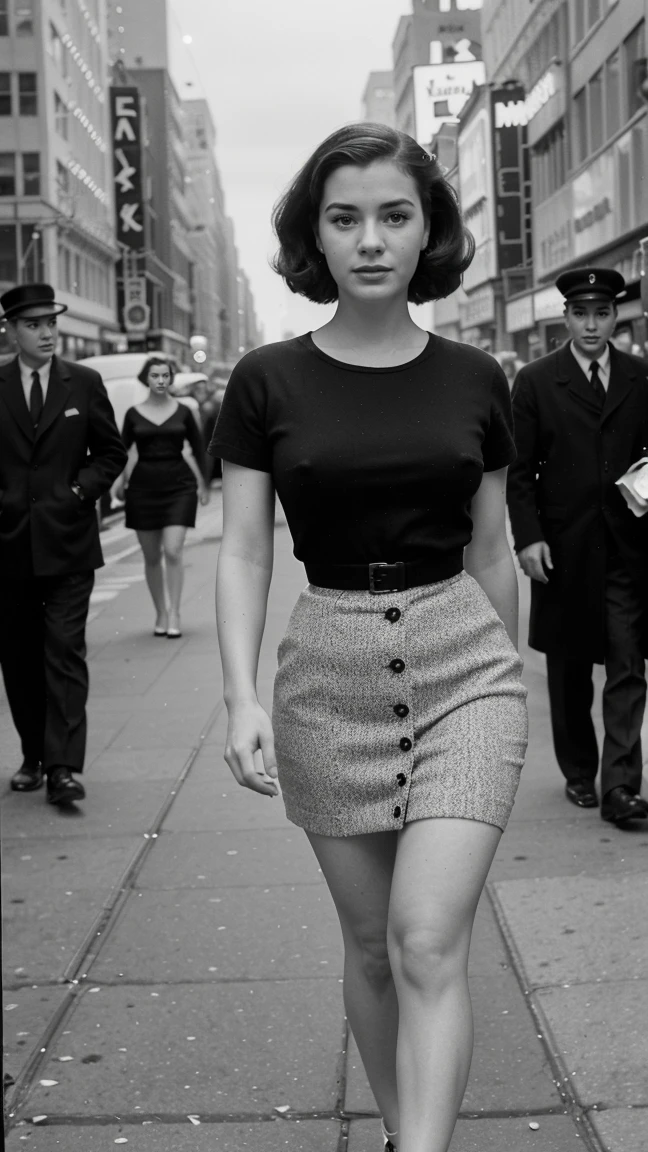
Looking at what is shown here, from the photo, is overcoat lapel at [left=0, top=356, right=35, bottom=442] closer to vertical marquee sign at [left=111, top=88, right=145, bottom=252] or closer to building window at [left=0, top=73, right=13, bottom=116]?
building window at [left=0, top=73, right=13, bottom=116]

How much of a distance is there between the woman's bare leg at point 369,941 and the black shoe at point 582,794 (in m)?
3.65

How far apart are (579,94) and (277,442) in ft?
122

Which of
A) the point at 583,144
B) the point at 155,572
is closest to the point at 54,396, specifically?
the point at 155,572

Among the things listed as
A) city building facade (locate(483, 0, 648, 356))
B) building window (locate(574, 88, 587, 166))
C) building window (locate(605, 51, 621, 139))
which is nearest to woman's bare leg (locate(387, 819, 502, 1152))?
city building facade (locate(483, 0, 648, 356))

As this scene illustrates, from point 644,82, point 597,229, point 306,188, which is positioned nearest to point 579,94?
point 597,229

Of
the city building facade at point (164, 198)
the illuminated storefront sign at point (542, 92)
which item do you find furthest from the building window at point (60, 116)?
the illuminated storefront sign at point (542, 92)

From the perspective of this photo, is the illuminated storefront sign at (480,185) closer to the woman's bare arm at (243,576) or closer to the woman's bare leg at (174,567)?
the woman's bare leg at (174,567)

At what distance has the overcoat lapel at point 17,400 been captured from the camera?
7160 mm

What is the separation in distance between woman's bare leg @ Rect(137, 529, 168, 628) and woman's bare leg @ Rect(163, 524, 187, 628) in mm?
50

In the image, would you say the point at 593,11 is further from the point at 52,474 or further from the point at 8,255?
the point at 8,255

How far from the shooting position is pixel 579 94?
1518 inches

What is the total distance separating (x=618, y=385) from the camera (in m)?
6.45

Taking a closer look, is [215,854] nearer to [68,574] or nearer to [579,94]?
[68,574]

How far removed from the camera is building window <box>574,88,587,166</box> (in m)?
37.9
